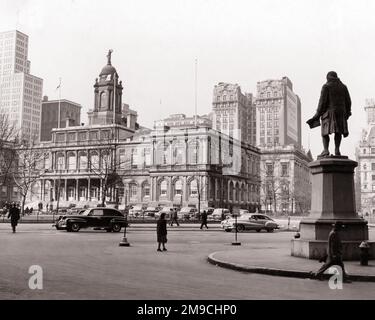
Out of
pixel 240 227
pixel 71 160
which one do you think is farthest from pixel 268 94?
pixel 240 227

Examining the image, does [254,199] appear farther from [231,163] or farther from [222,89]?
[222,89]

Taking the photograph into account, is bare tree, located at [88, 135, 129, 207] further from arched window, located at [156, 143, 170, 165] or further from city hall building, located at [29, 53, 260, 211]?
arched window, located at [156, 143, 170, 165]

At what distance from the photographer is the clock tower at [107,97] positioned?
10525cm

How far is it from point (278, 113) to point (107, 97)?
233 ft

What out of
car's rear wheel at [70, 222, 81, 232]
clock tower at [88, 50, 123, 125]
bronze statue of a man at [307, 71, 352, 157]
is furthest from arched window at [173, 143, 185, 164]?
bronze statue of a man at [307, 71, 352, 157]

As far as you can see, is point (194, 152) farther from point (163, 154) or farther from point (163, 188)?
point (163, 188)

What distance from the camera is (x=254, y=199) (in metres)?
116

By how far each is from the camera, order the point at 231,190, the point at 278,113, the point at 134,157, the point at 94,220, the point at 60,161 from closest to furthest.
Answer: the point at 94,220 < the point at 134,157 < the point at 231,190 < the point at 60,161 < the point at 278,113

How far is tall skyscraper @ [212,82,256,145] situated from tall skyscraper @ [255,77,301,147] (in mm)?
8444

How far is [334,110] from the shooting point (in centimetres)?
1532

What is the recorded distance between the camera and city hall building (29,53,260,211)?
9281 centimetres
